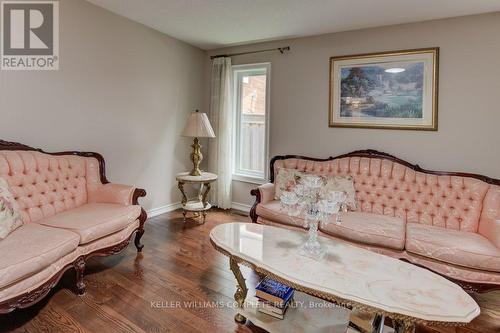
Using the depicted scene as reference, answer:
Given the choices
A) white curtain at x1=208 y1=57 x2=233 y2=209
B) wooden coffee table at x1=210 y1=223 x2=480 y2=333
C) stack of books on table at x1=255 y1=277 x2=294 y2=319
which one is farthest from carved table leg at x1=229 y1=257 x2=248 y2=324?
white curtain at x1=208 y1=57 x2=233 y2=209

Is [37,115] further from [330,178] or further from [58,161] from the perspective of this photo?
[330,178]

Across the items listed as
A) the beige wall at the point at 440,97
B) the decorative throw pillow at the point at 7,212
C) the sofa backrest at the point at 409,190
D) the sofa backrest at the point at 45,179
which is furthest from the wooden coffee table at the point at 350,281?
the beige wall at the point at 440,97

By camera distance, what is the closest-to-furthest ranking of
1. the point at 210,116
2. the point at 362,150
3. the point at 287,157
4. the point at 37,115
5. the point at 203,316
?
the point at 203,316 → the point at 37,115 → the point at 362,150 → the point at 287,157 → the point at 210,116

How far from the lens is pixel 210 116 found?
4617 millimetres

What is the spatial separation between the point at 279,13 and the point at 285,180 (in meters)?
1.82

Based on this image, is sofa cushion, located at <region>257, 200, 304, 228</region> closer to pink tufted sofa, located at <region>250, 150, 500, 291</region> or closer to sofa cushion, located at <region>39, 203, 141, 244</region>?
pink tufted sofa, located at <region>250, 150, 500, 291</region>

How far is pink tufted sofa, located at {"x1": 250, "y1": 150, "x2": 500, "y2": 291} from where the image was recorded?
7.21 feet

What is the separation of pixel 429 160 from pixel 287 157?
63.2 inches

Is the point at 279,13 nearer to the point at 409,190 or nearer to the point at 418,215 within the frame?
the point at 409,190

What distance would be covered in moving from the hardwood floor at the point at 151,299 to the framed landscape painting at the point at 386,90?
1864 mm

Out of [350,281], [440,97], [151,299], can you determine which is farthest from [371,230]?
[151,299]

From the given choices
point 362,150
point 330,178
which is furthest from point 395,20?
point 330,178

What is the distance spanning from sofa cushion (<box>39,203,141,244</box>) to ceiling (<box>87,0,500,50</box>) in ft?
6.85

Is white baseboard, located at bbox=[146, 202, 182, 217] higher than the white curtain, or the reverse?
the white curtain
